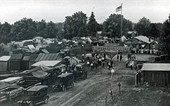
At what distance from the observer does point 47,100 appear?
26453mm

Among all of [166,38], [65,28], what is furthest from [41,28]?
[166,38]

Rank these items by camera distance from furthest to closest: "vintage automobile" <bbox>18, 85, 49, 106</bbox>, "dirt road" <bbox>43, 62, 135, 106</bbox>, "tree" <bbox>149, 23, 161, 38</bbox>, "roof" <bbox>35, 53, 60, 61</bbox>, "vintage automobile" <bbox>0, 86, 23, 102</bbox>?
"tree" <bbox>149, 23, 161, 38</bbox> < "roof" <bbox>35, 53, 60, 61</bbox> < "dirt road" <bbox>43, 62, 135, 106</bbox> < "vintage automobile" <bbox>0, 86, 23, 102</bbox> < "vintage automobile" <bbox>18, 85, 49, 106</bbox>

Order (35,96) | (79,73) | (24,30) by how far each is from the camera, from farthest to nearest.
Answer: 1. (24,30)
2. (79,73)
3. (35,96)

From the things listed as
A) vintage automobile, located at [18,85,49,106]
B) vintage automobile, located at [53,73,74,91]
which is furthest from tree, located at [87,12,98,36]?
vintage automobile, located at [18,85,49,106]

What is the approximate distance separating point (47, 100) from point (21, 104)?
3.64m

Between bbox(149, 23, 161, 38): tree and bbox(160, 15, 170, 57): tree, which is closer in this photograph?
bbox(160, 15, 170, 57): tree

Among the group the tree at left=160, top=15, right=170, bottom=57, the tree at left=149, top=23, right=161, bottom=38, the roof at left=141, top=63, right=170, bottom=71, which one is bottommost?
the roof at left=141, top=63, right=170, bottom=71

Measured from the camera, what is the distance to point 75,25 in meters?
101

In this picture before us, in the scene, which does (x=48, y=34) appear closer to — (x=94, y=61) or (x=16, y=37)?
(x=16, y=37)

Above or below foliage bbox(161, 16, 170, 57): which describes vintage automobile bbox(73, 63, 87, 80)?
below

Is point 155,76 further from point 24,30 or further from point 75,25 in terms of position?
point 24,30

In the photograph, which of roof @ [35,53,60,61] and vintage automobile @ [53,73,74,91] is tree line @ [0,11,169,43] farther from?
vintage automobile @ [53,73,74,91]

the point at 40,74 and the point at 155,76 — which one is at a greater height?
the point at 40,74

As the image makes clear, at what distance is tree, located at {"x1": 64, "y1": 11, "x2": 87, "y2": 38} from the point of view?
9984 cm
